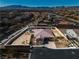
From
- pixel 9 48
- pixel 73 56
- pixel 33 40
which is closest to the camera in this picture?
pixel 73 56

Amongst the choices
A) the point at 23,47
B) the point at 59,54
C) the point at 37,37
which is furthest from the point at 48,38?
the point at 59,54

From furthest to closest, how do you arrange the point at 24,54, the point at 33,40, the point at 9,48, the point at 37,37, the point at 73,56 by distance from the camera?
the point at 37,37
the point at 33,40
the point at 9,48
the point at 24,54
the point at 73,56

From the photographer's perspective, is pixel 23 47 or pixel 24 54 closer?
pixel 24 54

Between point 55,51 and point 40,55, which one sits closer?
point 40,55

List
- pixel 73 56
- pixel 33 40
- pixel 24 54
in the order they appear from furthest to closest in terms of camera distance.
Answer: pixel 33 40, pixel 24 54, pixel 73 56

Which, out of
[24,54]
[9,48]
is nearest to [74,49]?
[24,54]

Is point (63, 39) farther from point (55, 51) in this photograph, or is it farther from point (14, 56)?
point (14, 56)

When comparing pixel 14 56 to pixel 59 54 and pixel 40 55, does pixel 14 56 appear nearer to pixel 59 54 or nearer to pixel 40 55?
pixel 40 55

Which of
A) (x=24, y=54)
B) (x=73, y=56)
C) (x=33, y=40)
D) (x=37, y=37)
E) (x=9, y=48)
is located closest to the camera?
(x=73, y=56)

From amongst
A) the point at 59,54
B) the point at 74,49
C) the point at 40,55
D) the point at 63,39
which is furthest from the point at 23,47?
the point at 63,39
